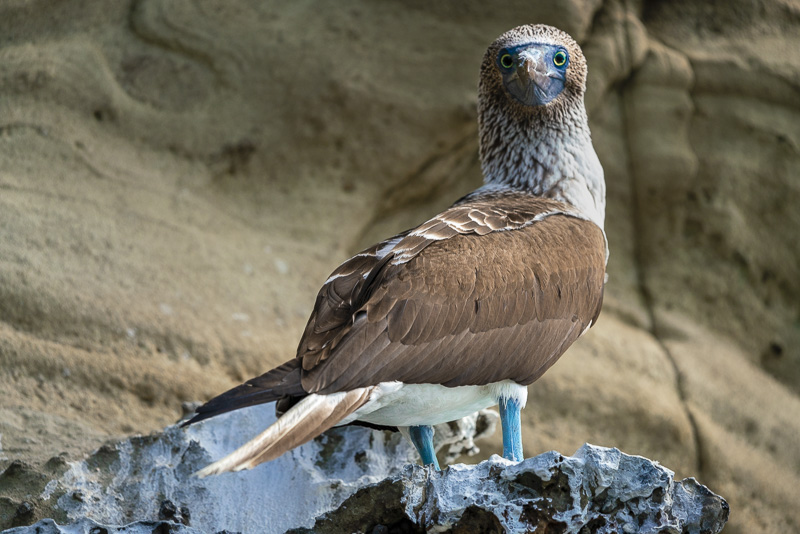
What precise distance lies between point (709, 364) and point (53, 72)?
524 cm

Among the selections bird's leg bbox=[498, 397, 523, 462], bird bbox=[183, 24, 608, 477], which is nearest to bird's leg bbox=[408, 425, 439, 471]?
bird bbox=[183, 24, 608, 477]

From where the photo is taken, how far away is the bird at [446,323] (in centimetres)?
320

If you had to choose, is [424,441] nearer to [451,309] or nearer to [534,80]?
[451,309]

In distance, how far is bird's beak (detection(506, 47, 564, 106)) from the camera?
14.1 ft

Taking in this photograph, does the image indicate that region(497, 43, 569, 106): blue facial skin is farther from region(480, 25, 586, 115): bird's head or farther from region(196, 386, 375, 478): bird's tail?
region(196, 386, 375, 478): bird's tail

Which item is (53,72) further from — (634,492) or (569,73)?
(634,492)

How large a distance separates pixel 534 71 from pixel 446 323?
5.00 feet

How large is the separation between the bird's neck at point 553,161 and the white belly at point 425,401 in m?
1.12

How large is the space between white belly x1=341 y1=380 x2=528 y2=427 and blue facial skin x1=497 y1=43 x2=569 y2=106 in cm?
154

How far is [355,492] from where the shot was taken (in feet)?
10.8

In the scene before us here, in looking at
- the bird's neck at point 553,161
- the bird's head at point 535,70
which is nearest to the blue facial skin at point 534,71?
the bird's head at point 535,70

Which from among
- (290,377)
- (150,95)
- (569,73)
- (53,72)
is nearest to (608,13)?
(569,73)

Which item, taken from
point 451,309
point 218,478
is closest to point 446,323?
point 451,309

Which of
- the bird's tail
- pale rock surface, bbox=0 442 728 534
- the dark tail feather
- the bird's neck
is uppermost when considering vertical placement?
the bird's neck
